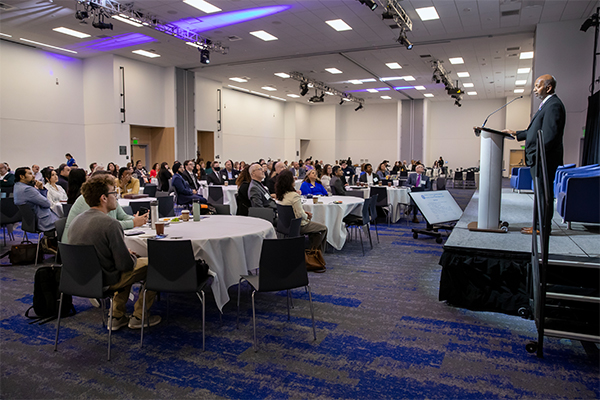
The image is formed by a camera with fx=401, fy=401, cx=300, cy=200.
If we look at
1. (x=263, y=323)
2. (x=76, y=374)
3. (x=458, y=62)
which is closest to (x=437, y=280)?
(x=263, y=323)

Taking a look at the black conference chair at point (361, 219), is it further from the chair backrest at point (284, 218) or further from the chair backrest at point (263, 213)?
the chair backrest at point (263, 213)

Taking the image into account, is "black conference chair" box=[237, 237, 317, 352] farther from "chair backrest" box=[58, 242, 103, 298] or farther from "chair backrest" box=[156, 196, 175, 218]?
"chair backrest" box=[156, 196, 175, 218]

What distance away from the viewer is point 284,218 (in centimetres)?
525

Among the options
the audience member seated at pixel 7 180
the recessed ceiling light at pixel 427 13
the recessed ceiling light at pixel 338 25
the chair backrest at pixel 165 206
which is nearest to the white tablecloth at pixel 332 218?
the chair backrest at pixel 165 206

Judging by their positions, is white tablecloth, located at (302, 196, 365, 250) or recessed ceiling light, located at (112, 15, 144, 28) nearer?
white tablecloth, located at (302, 196, 365, 250)

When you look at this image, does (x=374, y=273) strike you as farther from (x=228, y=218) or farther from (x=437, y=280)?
(x=228, y=218)

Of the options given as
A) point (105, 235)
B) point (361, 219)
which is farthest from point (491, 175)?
point (105, 235)

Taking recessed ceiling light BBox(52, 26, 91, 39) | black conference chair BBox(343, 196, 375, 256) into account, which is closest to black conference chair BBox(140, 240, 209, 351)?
black conference chair BBox(343, 196, 375, 256)

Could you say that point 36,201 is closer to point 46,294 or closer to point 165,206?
point 165,206

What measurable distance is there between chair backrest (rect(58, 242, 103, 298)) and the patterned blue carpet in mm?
468

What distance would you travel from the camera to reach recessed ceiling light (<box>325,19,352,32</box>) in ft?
35.3

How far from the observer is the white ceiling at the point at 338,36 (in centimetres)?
965

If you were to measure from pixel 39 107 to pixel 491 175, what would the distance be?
14.3m

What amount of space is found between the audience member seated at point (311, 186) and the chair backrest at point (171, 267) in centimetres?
434
